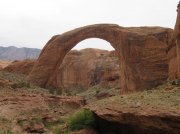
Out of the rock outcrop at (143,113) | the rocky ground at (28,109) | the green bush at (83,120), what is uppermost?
the rock outcrop at (143,113)

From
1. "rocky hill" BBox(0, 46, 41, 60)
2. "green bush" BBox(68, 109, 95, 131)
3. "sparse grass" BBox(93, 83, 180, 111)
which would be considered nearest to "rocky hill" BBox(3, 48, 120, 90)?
"green bush" BBox(68, 109, 95, 131)

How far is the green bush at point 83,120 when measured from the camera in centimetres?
1502

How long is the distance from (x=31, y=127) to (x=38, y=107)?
10.5 ft

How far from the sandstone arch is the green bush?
1234 cm

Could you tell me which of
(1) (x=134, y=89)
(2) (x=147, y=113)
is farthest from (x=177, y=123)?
(1) (x=134, y=89)

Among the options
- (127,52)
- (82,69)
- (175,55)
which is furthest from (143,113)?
(82,69)

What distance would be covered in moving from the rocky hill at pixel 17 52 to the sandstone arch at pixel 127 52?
5769 inches

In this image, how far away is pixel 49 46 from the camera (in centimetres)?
3359

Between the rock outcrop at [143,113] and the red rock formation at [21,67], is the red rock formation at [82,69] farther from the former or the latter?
the rock outcrop at [143,113]

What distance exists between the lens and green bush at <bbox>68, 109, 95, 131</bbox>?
15.0m

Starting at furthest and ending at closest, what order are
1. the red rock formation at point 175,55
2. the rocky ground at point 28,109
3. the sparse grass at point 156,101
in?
the rocky ground at point 28,109 < the red rock formation at point 175,55 < the sparse grass at point 156,101

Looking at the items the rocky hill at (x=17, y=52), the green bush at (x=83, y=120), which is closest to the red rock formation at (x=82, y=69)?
the green bush at (x=83, y=120)

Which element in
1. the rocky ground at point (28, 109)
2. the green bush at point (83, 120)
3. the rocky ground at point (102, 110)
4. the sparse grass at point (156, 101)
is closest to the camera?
the rocky ground at point (102, 110)

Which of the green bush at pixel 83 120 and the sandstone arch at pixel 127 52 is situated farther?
the sandstone arch at pixel 127 52
